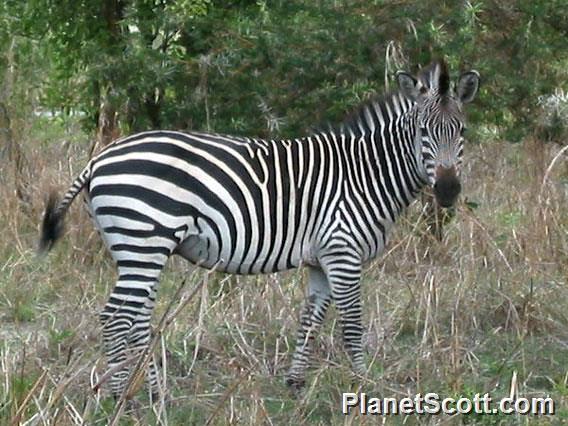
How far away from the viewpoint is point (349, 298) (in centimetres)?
657

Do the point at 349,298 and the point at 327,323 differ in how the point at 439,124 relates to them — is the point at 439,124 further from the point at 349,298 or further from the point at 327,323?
the point at 327,323

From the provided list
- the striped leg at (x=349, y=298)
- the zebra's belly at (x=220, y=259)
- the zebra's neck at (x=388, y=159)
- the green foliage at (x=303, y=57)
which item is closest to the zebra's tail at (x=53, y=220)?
the zebra's belly at (x=220, y=259)

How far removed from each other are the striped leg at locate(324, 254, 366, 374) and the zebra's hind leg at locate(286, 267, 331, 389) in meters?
0.17

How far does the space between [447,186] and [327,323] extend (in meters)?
1.38

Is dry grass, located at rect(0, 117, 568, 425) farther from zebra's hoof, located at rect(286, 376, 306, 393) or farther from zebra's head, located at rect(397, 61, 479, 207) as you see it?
zebra's head, located at rect(397, 61, 479, 207)

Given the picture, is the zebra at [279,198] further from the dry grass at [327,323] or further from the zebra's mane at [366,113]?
the dry grass at [327,323]

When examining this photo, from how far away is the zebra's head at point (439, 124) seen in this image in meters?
6.55

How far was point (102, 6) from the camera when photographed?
364 inches

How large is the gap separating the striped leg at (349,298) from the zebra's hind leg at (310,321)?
0.17 m

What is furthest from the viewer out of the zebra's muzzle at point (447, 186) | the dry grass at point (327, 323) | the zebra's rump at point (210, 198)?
the zebra's muzzle at point (447, 186)

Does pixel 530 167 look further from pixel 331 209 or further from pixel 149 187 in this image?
pixel 149 187

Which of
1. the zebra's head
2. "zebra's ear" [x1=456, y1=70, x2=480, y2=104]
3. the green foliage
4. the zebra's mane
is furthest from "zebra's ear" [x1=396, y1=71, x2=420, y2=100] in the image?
the green foliage

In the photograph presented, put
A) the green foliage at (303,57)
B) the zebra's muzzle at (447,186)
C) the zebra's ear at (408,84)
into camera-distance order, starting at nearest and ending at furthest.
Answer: the zebra's muzzle at (447,186) → the zebra's ear at (408,84) → the green foliage at (303,57)

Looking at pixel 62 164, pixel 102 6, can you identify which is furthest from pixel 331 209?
pixel 62 164
